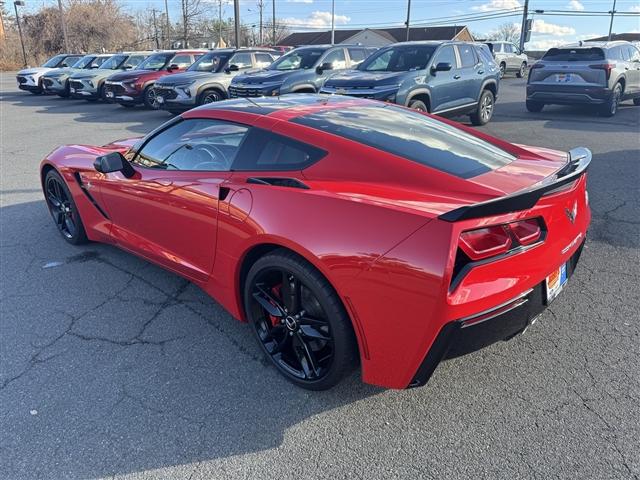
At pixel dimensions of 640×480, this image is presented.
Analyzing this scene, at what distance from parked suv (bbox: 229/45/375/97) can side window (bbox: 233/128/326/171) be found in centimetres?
839

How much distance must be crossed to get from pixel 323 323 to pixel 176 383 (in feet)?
3.07

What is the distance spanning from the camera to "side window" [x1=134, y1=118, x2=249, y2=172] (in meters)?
3.04

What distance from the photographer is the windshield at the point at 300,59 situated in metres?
12.0

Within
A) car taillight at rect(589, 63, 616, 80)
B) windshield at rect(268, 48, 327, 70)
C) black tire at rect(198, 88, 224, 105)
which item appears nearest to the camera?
car taillight at rect(589, 63, 616, 80)

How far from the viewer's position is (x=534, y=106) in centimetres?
1290

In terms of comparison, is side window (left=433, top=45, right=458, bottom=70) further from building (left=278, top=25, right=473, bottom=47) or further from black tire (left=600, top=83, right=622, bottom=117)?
building (left=278, top=25, right=473, bottom=47)

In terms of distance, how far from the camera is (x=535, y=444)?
7.27 feet

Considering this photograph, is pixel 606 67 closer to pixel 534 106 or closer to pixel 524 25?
pixel 534 106

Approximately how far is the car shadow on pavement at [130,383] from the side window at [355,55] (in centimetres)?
1009

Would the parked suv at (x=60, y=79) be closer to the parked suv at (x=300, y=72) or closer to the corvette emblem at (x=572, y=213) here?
the parked suv at (x=300, y=72)

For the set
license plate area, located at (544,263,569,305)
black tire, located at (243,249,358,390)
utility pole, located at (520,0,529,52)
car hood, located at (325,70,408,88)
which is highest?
utility pole, located at (520,0,529,52)

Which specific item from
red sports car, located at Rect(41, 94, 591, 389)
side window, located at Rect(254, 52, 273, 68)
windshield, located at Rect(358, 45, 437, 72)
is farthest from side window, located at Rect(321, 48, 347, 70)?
red sports car, located at Rect(41, 94, 591, 389)

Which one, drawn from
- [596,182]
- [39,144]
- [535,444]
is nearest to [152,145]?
[535,444]

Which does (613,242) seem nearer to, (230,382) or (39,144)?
(230,382)
